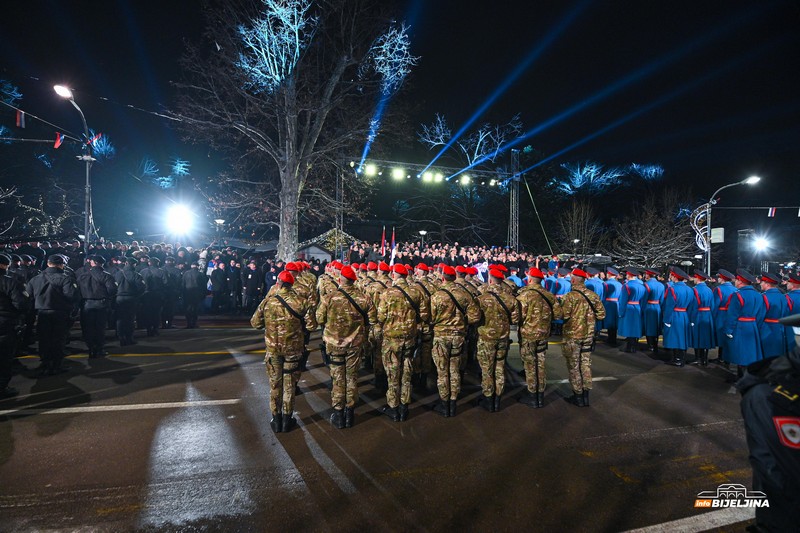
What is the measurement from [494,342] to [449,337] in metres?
0.74

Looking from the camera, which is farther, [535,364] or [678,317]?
[678,317]

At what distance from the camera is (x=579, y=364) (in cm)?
638

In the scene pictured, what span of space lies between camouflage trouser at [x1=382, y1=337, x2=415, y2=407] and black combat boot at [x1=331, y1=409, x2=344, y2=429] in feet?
2.37

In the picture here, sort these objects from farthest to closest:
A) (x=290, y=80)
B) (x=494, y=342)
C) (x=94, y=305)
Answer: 1. (x=290, y=80)
2. (x=94, y=305)
3. (x=494, y=342)

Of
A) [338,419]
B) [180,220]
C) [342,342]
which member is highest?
[180,220]

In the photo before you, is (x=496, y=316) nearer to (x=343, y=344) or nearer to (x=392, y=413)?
(x=392, y=413)

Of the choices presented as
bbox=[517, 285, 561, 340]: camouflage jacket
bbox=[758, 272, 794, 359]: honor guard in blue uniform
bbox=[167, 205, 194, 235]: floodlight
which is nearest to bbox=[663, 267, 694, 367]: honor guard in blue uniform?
bbox=[758, 272, 794, 359]: honor guard in blue uniform

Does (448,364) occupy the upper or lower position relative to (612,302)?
lower

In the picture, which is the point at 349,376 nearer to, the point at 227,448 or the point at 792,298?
the point at 227,448

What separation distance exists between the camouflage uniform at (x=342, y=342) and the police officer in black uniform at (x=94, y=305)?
6.24 m

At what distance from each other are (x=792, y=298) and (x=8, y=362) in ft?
46.6

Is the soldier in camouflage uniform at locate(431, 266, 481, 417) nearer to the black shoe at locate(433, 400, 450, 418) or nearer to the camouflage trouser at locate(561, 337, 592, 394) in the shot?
the black shoe at locate(433, 400, 450, 418)

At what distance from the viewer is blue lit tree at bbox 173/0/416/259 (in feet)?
56.9

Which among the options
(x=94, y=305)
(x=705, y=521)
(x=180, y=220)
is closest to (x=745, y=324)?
(x=705, y=521)
